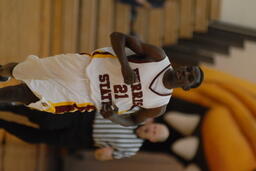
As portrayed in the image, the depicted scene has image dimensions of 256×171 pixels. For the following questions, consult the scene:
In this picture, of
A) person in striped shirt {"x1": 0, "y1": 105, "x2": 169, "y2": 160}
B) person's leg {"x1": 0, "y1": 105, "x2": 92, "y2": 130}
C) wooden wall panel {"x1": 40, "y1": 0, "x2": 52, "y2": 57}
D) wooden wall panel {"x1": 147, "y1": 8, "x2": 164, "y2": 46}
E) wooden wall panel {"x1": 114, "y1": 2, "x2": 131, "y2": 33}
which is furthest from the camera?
wooden wall panel {"x1": 147, "y1": 8, "x2": 164, "y2": 46}

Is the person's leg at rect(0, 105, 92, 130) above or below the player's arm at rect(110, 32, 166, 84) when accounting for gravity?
below

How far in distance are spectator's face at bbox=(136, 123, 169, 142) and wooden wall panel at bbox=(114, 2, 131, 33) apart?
0.86m

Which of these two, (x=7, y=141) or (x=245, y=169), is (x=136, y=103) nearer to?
(x=245, y=169)

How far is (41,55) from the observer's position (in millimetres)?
2006

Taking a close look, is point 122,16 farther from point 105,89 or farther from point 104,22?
point 105,89

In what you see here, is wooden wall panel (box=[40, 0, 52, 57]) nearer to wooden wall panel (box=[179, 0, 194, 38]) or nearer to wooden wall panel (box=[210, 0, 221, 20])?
wooden wall panel (box=[179, 0, 194, 38])

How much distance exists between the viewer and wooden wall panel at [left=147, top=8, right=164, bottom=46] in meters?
2.55

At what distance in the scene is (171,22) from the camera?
2576mm

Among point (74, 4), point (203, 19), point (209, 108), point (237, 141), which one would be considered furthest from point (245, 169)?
point (74, 4)

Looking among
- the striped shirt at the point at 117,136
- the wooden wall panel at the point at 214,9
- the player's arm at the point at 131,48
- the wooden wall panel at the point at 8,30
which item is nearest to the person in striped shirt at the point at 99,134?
the striped shirt at the point at 117,136

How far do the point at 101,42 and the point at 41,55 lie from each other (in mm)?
465

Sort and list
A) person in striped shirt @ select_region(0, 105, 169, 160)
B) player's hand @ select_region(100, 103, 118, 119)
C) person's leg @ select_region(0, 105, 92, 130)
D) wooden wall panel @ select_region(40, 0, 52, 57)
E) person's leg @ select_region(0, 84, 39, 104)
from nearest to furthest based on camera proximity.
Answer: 1. player's hand @ select_region(100, 103, 118, 119)
2. person's leg @ select_region(0, 84, 39, 104)
3. person's leg @ select_region(0, 105, 92, 130)
4. person in striped shirt @ select_region(0, 105, 169, 160)
5. wooden wall panel @ select_region(40, 0, 52, 57)

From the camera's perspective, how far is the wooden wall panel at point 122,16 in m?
2.43

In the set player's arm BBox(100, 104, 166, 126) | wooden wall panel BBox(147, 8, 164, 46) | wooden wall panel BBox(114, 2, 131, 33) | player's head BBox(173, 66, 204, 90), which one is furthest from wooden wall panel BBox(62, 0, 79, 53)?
player's head BBox(173, 66, 204, 90)
